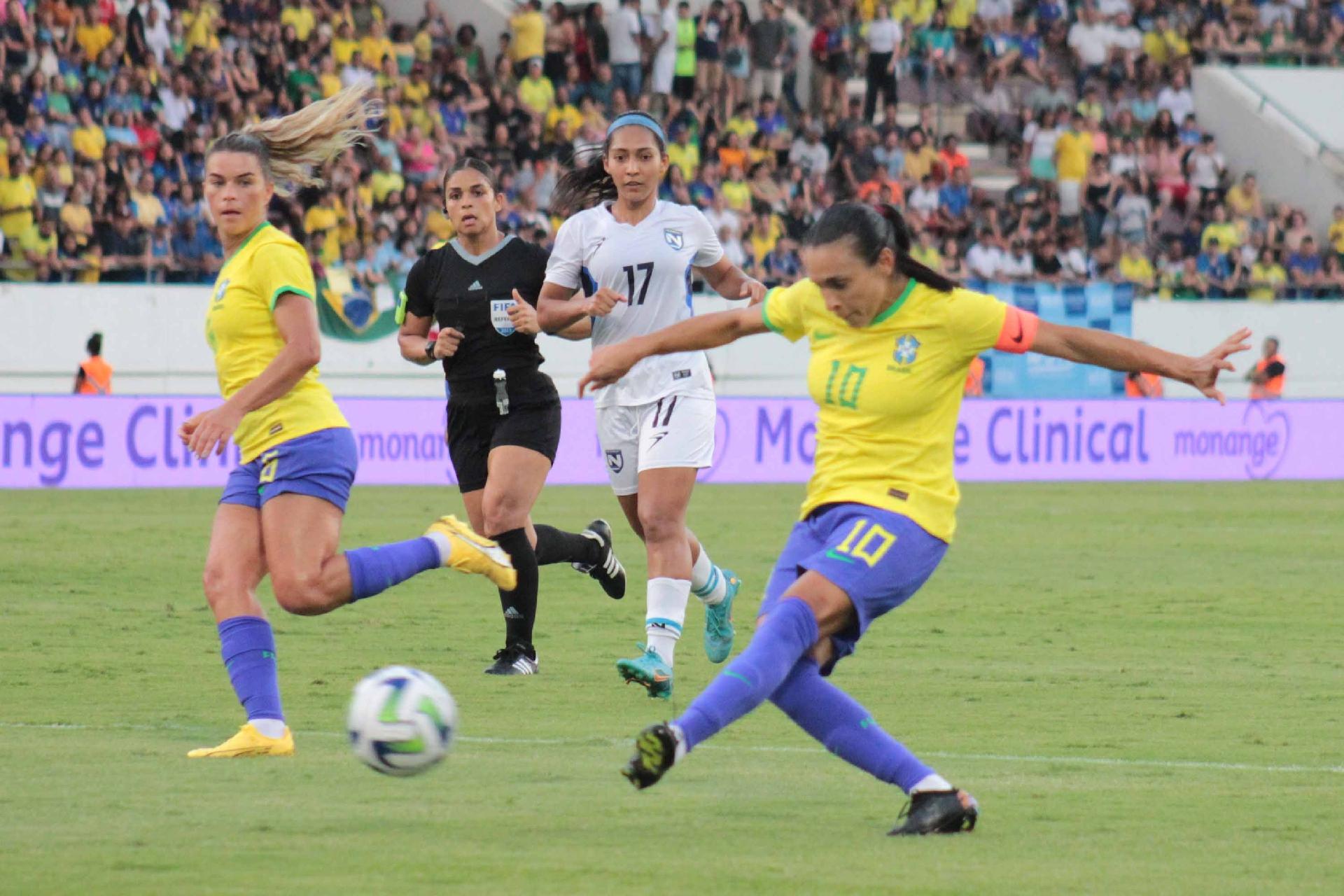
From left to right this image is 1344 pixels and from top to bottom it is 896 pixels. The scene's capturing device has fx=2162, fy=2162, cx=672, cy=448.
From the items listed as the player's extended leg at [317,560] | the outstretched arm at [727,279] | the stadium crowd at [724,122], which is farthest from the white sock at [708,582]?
the stadium crowd at [724,122]

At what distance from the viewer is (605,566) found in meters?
11.2

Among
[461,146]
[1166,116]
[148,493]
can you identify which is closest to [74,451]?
[148,493]

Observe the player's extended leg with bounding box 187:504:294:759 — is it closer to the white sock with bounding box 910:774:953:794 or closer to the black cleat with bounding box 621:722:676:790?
the black cleat with bounding box 621:722:676:790

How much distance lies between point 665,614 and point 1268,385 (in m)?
22.5

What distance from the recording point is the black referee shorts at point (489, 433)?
10.1 m

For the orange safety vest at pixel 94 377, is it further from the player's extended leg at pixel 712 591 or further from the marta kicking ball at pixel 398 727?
the marta kicking ball at pixel 398 727

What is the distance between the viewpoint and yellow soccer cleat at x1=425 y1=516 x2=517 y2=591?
26.3ft

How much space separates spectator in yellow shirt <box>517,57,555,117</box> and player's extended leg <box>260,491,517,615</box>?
877 inches

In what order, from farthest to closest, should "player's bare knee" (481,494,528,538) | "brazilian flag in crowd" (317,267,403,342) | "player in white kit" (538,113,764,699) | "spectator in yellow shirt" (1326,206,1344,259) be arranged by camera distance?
"spectator in yellow shirt" (1326,206,1344,259) < "brazilian flag in crowd" (317,267,403,342) < "player's bare knee" (481,494,528,538) < "player in white kit" (538,113,764,699)

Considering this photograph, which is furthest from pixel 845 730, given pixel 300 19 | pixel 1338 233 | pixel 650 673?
pixel 1338 233

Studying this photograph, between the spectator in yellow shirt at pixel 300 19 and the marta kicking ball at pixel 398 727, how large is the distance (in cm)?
2189

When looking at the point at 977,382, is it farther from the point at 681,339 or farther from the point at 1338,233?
the point at 681,339

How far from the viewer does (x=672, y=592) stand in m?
9.38

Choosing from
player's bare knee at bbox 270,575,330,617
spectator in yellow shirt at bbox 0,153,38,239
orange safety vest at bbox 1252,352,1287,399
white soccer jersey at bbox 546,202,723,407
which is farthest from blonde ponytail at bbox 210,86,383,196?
orange safety vest at bbox 1252,352,1287,399
